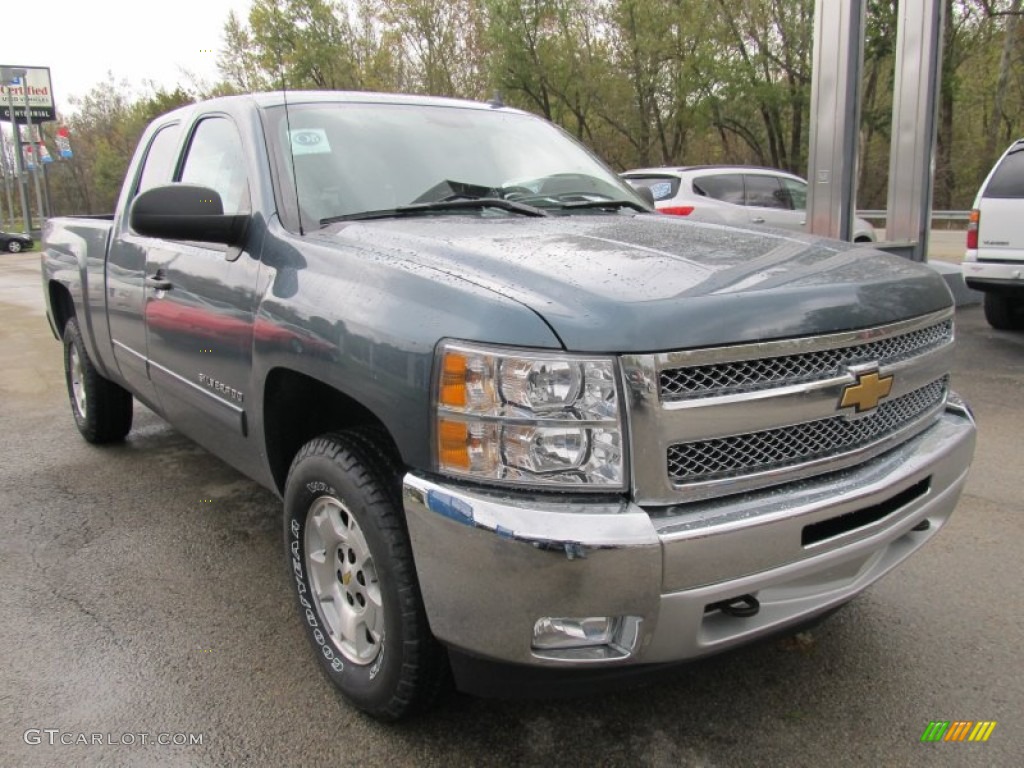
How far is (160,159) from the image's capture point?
389 centimetres

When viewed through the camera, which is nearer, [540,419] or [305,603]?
[540,419]

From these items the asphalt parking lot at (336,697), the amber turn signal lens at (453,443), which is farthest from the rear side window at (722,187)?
the amber turn signal lens at (453,443)

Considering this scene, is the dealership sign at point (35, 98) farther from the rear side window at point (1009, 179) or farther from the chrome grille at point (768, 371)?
the chrome grille at point (768, 371)

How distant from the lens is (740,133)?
3092cm

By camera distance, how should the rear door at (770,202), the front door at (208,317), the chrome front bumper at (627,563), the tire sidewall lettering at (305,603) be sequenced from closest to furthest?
1. the chrome front bumper at (627,563)
2. the tire sidewall lettering at (305,603)
3. the front door at (208,317)
4. the rear door at (770,202)

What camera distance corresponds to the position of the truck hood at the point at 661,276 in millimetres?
1760

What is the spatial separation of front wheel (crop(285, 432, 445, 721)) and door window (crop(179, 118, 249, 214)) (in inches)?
45.0

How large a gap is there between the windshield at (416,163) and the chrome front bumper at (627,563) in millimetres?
1345

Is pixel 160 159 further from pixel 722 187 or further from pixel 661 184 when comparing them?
pixel 722 187

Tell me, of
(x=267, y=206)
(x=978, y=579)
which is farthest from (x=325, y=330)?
(x=978, y=579)

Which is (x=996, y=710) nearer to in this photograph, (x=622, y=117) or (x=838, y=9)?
(x=838, y=9)

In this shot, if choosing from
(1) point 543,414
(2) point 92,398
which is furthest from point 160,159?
(1) point 543,414

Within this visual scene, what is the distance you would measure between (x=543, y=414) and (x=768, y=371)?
0.56 m

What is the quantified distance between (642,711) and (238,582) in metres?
1.72
